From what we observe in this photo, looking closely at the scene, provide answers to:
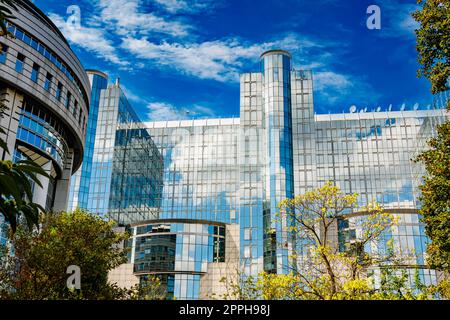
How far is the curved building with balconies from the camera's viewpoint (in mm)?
50281

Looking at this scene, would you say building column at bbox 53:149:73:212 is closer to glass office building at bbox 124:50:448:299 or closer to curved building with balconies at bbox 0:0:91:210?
curved building with balconies at bbox 0:0:91:210

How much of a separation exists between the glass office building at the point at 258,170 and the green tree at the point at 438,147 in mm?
53913

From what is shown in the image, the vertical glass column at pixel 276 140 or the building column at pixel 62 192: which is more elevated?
the vertical glass column at pixel 276 140

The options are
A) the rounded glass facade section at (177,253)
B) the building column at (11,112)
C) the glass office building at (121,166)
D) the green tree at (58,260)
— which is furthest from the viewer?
the glass office building at (121,166)

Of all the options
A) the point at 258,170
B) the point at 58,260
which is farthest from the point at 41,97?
the point at 258,170

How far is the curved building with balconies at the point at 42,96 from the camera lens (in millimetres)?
50281

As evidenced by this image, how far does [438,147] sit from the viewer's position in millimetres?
28906

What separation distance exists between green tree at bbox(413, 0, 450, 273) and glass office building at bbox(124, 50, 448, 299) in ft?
177

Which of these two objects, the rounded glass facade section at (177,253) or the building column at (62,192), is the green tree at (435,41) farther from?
the rounded glass facade section at (177,253)

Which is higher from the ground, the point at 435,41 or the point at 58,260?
the point at 435,41

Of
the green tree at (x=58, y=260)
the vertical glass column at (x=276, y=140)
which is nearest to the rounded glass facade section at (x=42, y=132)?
the green tree at (x=58, y=260)

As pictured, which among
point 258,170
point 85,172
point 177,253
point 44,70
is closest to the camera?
point 44,70

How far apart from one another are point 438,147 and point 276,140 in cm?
7813

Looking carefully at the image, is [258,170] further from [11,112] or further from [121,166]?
[11,112]
